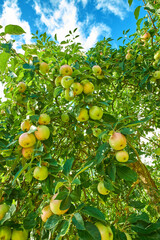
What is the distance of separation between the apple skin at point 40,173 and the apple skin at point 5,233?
371 millimetres

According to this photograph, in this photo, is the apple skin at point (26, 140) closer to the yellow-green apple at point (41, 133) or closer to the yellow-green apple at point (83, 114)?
the yellow-green apple at point (41, 133)

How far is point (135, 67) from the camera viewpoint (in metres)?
2.59

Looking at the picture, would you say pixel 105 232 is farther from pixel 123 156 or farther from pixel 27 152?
pixel 27 152

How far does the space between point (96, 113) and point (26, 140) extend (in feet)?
2.05

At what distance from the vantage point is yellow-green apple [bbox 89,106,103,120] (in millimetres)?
1409

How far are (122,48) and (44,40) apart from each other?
1.37 meters

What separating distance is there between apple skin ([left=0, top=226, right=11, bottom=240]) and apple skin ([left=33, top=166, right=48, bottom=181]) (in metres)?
0.37

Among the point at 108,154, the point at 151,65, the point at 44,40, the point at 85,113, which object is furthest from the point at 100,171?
the point at 44,40

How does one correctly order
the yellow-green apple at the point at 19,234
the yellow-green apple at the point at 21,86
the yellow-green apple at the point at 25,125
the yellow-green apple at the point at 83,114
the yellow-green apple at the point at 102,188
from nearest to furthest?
1. the yellow-green apple at the point at 19,234
2. the yellow-green apple at the point at 102,188
3. the yellow-green apple at the point at 25,125
4. the yellow-green apple at the point at 83,114
5. the yellow-green apple at the point at 21,86

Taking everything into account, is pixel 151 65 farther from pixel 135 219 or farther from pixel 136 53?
pixel 135 219

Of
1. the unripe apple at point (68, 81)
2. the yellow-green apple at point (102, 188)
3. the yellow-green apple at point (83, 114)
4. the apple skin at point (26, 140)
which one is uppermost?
the unripe apple at point (68, 81)

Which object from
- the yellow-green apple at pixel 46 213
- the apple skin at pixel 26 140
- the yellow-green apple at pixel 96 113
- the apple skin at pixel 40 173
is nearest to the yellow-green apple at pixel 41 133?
the apple skin at pixel 26 140

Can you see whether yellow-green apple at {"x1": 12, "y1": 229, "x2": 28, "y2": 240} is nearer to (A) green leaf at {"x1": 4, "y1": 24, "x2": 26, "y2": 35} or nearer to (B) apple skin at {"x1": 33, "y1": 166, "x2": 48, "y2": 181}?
(B) apple skin at {"x1": 33, "y1": 166, "x2": 48, "y2": 181}

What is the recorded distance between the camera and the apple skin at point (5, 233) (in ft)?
3.45
